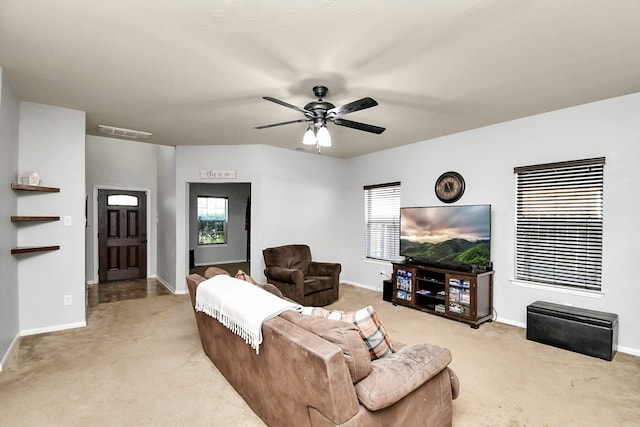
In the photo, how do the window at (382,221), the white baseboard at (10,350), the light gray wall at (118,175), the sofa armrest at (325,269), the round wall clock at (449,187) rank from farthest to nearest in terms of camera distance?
the light gray wall at (118,175) → the window at (382,221) → the sofa armrest at (325,269) → the round wall clock at (449,187) → the white baseboard at (10,350)

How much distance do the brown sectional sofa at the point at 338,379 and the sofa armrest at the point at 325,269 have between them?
301 centimetres

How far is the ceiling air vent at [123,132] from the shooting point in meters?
4.47

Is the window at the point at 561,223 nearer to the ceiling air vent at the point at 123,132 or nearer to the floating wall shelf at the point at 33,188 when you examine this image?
the ceiling air vent at the point at 123,132

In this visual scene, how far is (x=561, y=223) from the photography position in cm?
372

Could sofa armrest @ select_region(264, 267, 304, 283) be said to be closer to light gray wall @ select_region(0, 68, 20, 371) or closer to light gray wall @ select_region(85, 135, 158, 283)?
light gray wall @ select_region(0, 68, 20, 371)

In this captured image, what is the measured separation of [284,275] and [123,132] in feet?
10.0

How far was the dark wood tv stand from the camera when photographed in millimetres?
4004

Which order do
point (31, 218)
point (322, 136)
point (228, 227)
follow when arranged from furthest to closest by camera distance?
point (228, 227) → point (31, 218) → point (322, 136)

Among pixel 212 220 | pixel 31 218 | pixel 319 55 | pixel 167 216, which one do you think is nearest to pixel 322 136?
pixel 319 55

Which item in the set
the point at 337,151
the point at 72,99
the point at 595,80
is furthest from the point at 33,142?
the point at 595,80

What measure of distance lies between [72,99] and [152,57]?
162 centimetres

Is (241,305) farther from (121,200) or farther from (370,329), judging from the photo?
(121,200)

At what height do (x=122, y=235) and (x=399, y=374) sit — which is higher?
(x=122, y=235)

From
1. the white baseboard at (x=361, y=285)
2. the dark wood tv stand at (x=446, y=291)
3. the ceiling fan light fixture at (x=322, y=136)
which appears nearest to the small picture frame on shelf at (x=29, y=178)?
the ceiling fan light fixture at (x=322, y=136)
